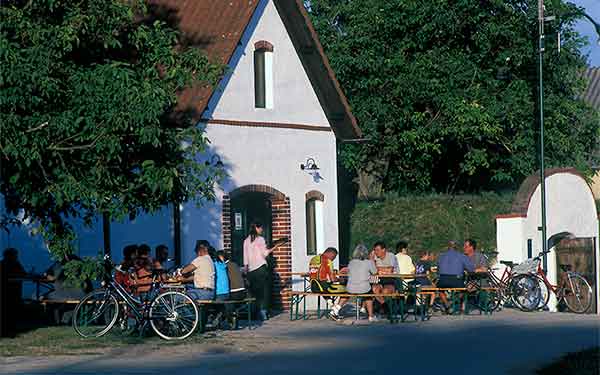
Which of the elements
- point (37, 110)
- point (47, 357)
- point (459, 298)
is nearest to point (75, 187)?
point (37, 110)

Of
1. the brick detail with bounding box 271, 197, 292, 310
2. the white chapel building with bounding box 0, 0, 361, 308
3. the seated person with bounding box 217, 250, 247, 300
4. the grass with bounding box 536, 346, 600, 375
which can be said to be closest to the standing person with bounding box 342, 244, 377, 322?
the seated person with bounding box 217, 250, 247, 300

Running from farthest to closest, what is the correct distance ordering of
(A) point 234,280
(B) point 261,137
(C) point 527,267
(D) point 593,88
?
(D) point 593,88
(C) point 527,267
(B) point 261,137
(A) point 234,280

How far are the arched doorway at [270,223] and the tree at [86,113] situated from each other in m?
7.02

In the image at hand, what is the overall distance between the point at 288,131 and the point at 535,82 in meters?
13.5

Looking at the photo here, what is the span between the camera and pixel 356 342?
17.6 meters

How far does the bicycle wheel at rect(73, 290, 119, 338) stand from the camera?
17.8 m

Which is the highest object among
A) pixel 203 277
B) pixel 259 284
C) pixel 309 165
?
pixel 309 165

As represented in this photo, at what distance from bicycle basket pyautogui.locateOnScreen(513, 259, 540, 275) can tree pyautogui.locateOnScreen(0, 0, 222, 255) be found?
1024 centimetres

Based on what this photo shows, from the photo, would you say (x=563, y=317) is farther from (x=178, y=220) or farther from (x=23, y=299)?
(x=23, y=299)

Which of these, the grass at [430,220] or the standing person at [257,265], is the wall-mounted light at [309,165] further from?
the grass at [430,220]

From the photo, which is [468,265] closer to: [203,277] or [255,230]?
[255,230]

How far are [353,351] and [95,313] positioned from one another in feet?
13.1

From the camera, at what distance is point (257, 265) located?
886 inches

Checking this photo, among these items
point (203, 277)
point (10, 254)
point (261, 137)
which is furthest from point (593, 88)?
point (203, 277)
